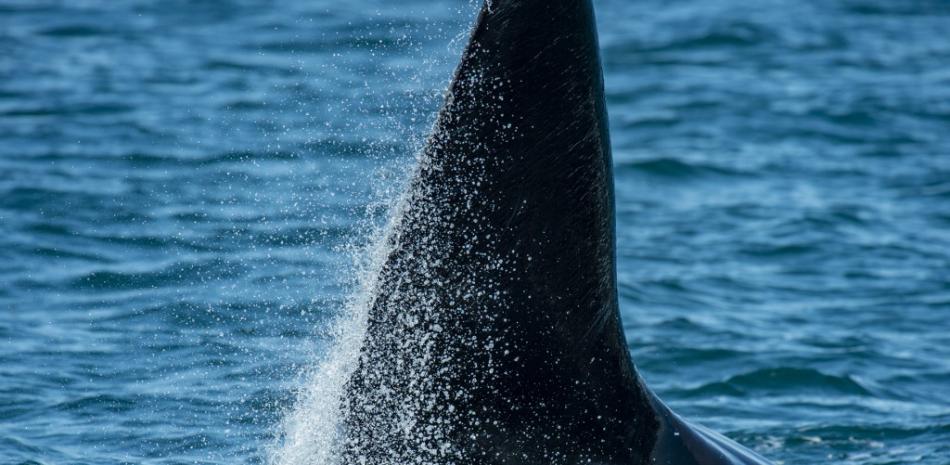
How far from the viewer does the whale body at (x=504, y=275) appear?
4.94m

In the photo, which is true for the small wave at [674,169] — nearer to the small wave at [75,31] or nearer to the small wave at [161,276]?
the small wave at [161,276]

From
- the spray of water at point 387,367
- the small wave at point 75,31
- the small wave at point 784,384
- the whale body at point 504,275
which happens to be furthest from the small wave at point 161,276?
the small wave at point 75,31

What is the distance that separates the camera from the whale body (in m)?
4.94

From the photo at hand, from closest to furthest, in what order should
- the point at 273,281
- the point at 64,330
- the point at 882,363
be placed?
the point at 64,330 < the point at 273,281 < the point at 882,363

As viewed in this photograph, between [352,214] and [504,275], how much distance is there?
23.6 ft

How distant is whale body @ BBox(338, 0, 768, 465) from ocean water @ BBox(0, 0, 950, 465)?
0.72 m

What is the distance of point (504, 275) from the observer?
5074 millimetres

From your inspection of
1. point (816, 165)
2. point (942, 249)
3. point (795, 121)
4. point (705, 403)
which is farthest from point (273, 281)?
point (795, 121)

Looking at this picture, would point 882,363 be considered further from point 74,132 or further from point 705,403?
point 74,132

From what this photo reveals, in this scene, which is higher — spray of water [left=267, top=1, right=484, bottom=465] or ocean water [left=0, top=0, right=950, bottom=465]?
spray of water [left=267, top=1, right=484, bottom=465]

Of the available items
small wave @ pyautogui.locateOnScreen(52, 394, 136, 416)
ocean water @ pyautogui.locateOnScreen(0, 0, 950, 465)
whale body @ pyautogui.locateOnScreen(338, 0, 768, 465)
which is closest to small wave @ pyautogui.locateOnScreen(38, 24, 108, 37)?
ocean water @ pyautogui.locateOnScreen(0, 0, 950, 465)

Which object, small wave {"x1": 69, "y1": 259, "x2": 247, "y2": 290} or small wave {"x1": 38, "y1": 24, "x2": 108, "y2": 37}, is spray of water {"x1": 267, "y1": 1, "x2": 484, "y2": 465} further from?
small wave {"x1": 38, "y1": 24, "x2": 108, "y2": 37}

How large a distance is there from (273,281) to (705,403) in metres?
3.26

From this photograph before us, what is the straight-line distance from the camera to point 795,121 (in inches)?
749
